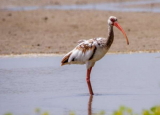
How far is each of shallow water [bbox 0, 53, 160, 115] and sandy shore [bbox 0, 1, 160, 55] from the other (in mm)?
1766

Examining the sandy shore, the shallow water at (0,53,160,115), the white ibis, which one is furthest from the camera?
the sandy shore

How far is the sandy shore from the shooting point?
648 inches

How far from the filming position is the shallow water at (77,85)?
8981 millimetres

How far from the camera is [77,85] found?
10.9m

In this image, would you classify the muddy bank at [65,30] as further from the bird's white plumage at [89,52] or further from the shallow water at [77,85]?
the bird's white plumage at [89,52]

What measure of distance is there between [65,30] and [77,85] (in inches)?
356

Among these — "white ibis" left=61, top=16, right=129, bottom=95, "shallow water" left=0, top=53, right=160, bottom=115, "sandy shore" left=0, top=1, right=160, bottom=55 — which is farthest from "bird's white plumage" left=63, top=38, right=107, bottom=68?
"sandy shore" left=0, top=1, right=160, bottom=55

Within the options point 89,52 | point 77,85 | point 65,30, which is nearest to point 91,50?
point 89,52

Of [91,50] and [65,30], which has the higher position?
[91,50]

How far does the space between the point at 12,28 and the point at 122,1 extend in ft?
47.6

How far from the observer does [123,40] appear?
57.3 ft

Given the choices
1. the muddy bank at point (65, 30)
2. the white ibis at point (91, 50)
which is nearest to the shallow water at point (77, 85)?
the white ibis at point (91, 50)

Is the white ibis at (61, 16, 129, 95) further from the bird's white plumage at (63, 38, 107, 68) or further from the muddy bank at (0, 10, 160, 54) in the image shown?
the muddy bank at (0, 10, 160, 54)

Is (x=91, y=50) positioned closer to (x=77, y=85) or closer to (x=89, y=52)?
(x=89, y=52)
